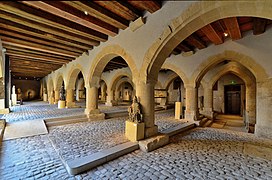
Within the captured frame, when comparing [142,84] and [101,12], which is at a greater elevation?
[101,12]

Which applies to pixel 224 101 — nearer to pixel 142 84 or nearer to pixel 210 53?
pixel 210 53

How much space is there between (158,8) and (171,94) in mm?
10710

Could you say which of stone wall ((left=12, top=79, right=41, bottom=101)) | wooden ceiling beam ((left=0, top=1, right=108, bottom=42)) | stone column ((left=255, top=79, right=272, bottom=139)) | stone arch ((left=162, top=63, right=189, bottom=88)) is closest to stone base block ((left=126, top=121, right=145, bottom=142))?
wooden ceiling beam ((left=0, top=1, right=108, bottom=42))

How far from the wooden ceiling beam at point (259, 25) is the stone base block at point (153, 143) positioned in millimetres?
3617

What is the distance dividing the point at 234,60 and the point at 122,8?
13.7ft

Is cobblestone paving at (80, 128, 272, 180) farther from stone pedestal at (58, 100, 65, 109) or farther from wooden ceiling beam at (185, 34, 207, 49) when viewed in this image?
stone pedestal at (58, 100, 65, 109)

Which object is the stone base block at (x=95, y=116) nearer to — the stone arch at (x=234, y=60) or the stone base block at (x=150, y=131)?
the stone base block at (x=150, y=131)

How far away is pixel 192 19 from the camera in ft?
8.12

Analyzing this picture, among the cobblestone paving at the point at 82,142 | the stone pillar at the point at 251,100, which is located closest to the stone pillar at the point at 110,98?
the cobblestone paving at the point at 82,142

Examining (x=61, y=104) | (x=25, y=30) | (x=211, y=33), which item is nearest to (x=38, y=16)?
(x=25, y=30)

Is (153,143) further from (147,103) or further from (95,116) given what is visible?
(95,116)

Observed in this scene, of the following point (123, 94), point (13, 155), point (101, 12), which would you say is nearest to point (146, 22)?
point (101, 12)

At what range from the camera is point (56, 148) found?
287 centimetres

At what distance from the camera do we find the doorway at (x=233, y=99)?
34.1 feet
